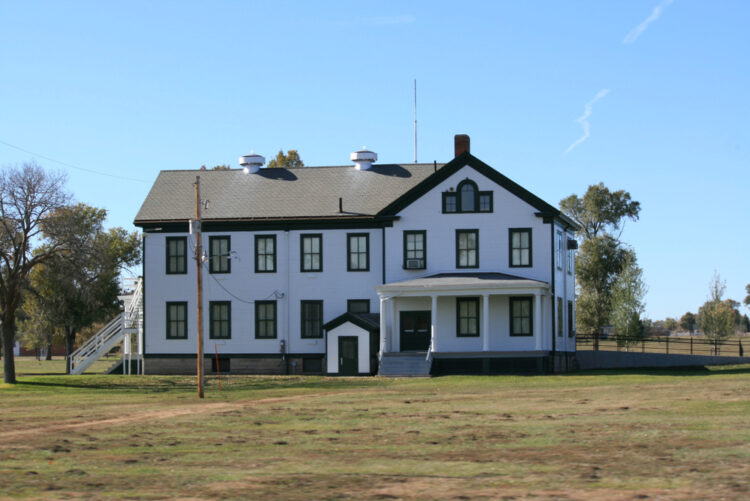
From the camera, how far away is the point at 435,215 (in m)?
47.1

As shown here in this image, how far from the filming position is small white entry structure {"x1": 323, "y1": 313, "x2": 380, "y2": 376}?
4634 centimetres

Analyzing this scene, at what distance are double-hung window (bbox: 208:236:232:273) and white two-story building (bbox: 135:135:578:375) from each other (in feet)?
0.23

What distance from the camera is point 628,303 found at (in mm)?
72000

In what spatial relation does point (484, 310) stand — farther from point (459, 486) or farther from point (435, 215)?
point (459, 486)

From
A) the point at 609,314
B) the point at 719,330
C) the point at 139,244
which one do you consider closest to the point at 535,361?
the point at 719,330

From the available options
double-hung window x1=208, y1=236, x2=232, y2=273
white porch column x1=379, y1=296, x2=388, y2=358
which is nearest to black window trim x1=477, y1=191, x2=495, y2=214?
white porch column x1=379, y1=296, x2=388, y2=358

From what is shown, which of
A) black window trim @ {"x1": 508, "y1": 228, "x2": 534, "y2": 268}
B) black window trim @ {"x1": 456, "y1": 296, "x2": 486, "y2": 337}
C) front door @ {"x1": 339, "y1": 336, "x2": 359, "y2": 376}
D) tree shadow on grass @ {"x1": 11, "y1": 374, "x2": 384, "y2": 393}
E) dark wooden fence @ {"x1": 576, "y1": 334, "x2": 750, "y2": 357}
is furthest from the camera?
dark wooden fence @ {"x1": 576, "y1": 334, "x2": 750, "y2": 357}

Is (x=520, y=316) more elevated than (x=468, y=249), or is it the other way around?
(x=468, y=249)

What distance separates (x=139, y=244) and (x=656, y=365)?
50413 millimetres

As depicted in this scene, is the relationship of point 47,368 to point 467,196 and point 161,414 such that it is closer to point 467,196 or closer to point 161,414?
point 467,196

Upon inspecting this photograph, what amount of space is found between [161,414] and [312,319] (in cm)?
2049

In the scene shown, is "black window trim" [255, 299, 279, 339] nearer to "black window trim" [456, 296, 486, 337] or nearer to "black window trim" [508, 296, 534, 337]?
"black window trim" [456, 296, 486, 337]

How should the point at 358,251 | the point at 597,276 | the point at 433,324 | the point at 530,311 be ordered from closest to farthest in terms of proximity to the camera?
the point at 433,324 → the point at 530,311 → the point at 358,251 → the point at 597,276

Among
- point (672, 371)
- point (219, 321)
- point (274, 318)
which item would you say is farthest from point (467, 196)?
point (219, 321)
